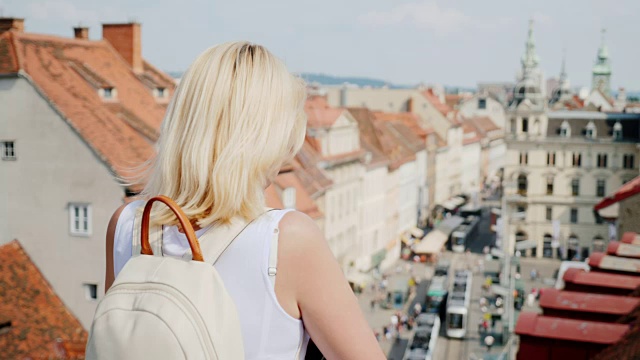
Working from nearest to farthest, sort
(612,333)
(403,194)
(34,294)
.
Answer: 1. (612,333)
2. (34,294)
3. (403,194)

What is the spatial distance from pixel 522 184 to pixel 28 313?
62.1 meters

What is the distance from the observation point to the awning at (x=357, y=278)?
53750 mm

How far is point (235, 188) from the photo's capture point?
265 centimetres

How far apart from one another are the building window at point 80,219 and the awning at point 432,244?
153ft

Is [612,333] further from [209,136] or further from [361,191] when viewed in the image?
[361,191]

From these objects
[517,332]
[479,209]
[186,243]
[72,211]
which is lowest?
[479,209]

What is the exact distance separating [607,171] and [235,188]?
76.3m

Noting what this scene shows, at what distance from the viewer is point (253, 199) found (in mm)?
2668

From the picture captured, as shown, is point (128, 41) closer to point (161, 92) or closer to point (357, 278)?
point (161, 92)

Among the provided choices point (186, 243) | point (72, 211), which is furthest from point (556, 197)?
point (186, 243)

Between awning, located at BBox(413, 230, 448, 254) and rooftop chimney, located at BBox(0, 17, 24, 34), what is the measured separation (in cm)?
4479

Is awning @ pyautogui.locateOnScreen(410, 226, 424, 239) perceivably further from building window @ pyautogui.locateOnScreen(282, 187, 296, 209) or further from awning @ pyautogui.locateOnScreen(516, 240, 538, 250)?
building window @ pyautogui.locateOnScreen(282, 187, 296, 209)

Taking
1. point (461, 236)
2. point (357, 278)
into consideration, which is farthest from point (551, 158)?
point (357, 278)

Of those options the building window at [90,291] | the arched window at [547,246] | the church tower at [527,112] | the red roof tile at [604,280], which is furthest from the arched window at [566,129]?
the red roof tile at [604,280]
